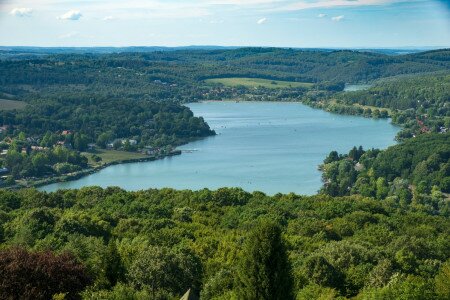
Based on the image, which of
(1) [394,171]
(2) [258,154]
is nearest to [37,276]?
(1) [394,171]

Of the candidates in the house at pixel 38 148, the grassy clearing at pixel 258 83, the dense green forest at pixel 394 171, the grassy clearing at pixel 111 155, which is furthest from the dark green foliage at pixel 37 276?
the grassy clearing at pixel 258 83

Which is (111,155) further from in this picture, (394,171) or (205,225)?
(205,225)

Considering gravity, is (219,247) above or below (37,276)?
below

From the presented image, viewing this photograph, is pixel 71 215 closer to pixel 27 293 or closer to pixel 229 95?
pixel 27 293

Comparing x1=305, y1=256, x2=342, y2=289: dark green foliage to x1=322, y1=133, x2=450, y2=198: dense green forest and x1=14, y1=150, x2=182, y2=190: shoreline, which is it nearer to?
x1=322, y1=133, x2=450, y2=198: dense green forest

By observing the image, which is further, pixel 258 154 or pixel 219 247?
pixel 258 154

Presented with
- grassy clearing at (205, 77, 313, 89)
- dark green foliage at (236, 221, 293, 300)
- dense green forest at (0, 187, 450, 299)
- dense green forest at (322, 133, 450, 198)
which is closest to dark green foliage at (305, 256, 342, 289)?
dense green forest at (0, 187, 450, 299)
